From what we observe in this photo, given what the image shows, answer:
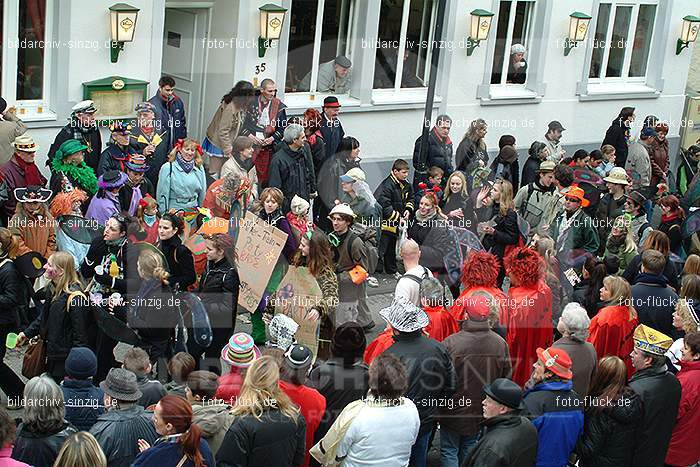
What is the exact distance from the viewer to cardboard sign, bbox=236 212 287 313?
11.0 m

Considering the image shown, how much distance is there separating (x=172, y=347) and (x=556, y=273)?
3.98 meters

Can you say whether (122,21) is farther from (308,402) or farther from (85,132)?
(308,402)

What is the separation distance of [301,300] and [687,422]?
11.3 ft

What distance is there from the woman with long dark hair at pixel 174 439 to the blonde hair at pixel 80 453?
0.32 metres

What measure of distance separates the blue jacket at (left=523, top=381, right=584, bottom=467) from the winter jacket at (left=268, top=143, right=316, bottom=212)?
20.1 feet

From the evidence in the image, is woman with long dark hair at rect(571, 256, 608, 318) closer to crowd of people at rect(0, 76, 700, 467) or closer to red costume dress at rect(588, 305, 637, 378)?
crowd of people at rect(0, 76, 700, 467)

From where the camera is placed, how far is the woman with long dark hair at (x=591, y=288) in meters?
11.3

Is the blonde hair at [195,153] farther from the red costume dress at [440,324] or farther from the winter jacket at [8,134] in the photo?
the red costume dress at [440,324]

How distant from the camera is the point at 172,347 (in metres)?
10.2

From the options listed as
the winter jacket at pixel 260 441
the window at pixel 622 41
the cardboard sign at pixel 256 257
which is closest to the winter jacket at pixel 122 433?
the winter jacket at pixel 260 441

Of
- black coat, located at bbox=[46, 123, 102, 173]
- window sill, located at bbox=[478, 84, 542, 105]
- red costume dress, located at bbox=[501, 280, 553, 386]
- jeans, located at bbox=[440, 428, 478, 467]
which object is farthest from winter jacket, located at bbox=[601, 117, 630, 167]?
jeans, located at bbox=[440, 428, 478, 467]

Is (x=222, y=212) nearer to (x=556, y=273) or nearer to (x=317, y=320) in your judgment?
(x=317, y=320)

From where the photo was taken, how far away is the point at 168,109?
1464cm

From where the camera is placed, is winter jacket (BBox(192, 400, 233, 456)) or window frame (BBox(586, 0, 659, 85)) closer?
winter jacket (BBox(192, 400, 233, 456))
